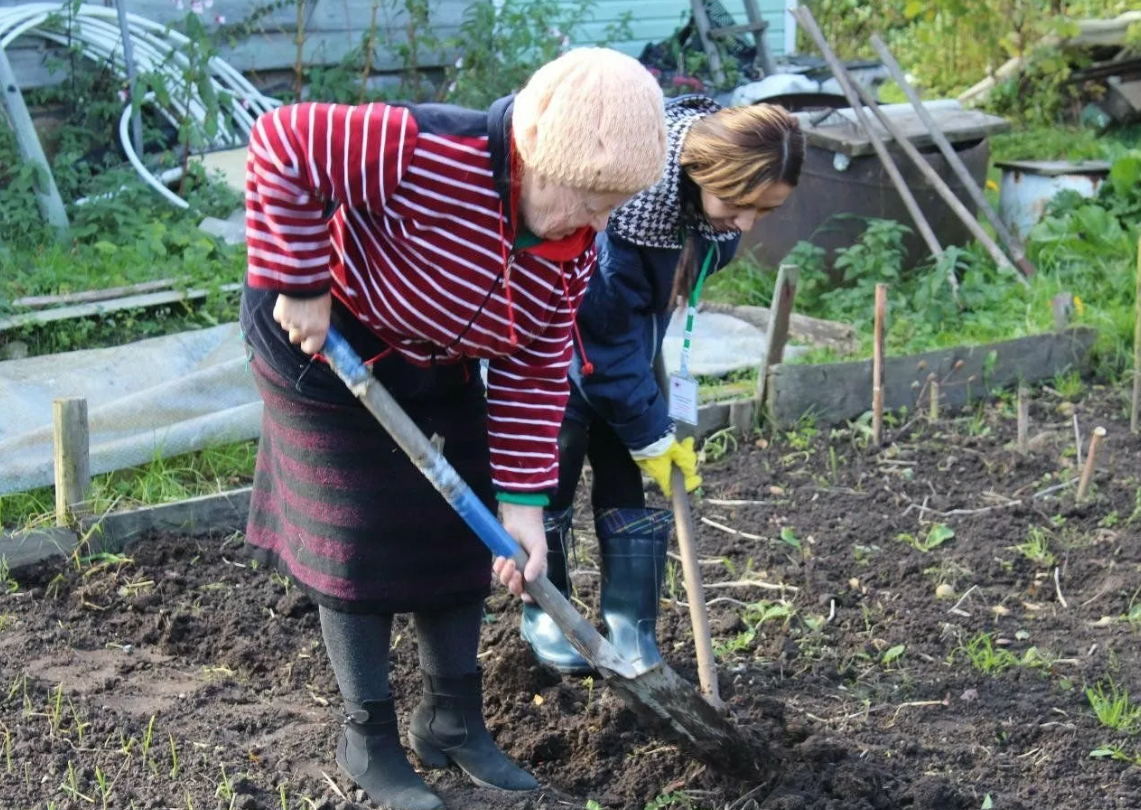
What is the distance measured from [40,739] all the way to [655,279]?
1542 millimetres

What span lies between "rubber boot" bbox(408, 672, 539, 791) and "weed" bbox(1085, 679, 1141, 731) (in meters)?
1.28

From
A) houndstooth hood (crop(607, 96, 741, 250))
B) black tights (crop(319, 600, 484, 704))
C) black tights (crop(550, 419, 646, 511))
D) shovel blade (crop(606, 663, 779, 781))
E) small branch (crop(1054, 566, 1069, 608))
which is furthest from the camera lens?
small branch (crop(1054, 566, 1069, 608))

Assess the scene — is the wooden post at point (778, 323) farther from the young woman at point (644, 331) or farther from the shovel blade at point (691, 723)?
the shovel blade at point (691, 723)

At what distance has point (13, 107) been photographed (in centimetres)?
602

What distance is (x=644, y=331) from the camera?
9.79 feet

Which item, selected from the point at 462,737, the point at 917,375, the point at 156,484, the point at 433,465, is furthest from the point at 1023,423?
the point at 433,465

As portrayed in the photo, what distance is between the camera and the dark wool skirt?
2293 millimetres

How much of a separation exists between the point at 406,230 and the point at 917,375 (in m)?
3.31

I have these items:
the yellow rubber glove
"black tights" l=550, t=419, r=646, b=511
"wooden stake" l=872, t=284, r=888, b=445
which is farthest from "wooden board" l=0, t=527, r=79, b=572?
"wooden stake" l=872, t=284, r=888, b=445

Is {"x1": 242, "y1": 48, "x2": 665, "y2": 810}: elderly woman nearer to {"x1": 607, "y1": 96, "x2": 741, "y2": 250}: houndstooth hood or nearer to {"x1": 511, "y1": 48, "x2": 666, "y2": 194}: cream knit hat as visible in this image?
{"x1": 511, "y1": 48, "x2": 666, "y2": 194}: cream knit hat

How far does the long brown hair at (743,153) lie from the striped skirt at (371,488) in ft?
2.00

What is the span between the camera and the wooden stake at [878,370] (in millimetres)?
4496

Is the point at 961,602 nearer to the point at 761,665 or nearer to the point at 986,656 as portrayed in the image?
the point at 986,656

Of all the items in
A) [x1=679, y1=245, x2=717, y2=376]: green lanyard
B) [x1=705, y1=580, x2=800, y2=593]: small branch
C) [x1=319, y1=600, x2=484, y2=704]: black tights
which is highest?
[x1=679, y1=245, x2=717, y2=376]: green lanyard
